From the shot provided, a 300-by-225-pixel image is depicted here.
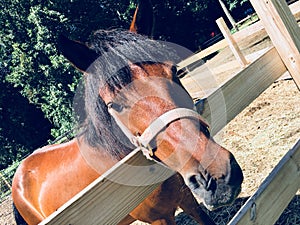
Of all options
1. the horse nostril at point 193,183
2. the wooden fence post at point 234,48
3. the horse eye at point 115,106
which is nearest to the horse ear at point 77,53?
the horse eye at point 115,106

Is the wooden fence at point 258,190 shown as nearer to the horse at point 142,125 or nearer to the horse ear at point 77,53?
the horse at point 142,125

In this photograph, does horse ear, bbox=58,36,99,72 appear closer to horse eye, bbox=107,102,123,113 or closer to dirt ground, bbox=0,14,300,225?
horse eye, bbox=107,102,123,113

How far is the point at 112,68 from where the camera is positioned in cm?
189

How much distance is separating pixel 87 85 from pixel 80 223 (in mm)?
1018

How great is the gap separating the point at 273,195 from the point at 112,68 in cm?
128

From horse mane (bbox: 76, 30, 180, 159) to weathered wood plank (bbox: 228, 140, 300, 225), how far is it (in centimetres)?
81

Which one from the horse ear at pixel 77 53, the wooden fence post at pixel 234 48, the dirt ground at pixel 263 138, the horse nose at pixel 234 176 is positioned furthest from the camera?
the wooden fence post at pixel 234 48

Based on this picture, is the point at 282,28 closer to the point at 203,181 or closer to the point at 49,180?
the point at 203,181

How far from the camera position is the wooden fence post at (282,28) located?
A: 2.11 metres

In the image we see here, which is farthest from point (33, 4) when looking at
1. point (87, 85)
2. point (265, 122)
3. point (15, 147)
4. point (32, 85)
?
point (87, 85)

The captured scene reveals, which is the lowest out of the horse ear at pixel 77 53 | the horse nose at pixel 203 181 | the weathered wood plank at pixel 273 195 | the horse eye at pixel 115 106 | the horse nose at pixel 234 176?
the weathered wood plank at pixel 273 195

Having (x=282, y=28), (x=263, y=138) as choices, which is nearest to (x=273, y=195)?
(x=282, y=28)

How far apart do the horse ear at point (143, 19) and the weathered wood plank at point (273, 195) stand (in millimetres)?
1403

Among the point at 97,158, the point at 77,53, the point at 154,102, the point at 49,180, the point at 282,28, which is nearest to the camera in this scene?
the point at 154,102
